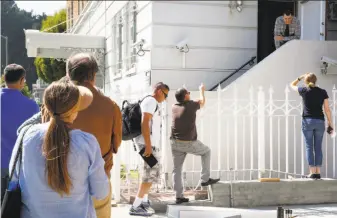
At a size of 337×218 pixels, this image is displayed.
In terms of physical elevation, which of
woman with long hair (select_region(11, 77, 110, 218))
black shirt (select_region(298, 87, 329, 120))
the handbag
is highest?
black shirt (select_region(298, 87, 329, 120))

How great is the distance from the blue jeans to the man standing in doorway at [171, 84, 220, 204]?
1.72m

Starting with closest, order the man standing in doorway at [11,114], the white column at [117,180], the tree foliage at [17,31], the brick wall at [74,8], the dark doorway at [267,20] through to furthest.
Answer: the man standing in doorway at [11,114] < the white column at [117,180] < the dark doorway at [267,20] < the brick wall at [74,8] < the tree foliage at [17,31]

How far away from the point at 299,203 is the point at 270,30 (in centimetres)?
660

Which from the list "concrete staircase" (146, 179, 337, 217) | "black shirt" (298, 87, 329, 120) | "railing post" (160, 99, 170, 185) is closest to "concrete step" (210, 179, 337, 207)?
"concrete staircase" (146, 179, 337, 217)

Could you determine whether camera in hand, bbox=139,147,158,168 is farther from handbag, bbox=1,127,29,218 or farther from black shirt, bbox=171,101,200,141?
handbag, bbox=1,127,29,218

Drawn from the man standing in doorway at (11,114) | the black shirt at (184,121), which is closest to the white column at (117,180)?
the black shirt at (184,121)

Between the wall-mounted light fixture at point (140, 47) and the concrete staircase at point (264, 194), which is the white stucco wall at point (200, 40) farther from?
the concrete staircase at point (264, 194)

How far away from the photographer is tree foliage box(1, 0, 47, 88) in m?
57.5

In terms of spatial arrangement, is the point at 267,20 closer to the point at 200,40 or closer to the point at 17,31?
the point at 200,40

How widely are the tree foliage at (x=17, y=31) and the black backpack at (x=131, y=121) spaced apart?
2017 inches

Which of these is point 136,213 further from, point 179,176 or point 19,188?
point 19,188

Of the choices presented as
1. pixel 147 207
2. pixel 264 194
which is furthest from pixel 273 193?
pixel 147 207

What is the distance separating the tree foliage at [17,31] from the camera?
189 feet

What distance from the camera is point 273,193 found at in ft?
26.2
